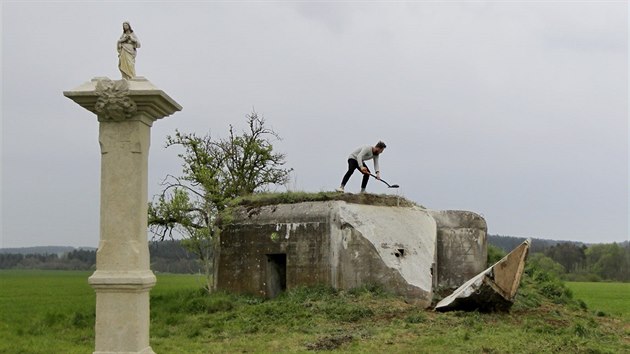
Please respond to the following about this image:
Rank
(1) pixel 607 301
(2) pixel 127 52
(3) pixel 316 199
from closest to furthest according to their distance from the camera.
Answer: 1. (2) pixel 127 52
2. (3) pixel 316 199
3. (1) pixel 607 301

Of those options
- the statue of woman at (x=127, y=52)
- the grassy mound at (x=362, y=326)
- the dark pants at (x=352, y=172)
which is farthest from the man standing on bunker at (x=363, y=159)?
the statue of woman at (x=127, y=52)

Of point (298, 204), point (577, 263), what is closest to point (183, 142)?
point (298, 204)

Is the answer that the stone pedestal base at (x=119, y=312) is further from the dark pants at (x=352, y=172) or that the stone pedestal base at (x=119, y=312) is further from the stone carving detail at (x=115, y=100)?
the dark pants at (x=352, y=172)

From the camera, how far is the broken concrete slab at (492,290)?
41.5ft

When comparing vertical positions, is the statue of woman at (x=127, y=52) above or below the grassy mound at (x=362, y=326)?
above

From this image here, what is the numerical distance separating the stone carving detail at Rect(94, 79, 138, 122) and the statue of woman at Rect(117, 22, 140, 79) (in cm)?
27

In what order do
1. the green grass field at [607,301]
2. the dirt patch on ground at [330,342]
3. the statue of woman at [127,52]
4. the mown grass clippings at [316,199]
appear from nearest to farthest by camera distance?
the statue of woman at [127,52] < the dirt patch on ground at [330,342] < the mown grass clippings at [316,199] < the green grass field at [607,301]

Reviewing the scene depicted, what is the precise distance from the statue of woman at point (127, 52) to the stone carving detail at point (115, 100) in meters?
0.27

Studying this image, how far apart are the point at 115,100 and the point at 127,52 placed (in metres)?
0.67

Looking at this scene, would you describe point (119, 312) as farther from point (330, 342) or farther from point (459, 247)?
point (459, 247)

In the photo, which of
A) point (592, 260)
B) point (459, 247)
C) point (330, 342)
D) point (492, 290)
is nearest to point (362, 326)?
point (330, 342)

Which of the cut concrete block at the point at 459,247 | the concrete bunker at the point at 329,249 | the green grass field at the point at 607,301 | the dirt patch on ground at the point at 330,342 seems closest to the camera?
the dirt patch on ground at the point at 330,342

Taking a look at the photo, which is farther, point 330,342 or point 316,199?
point 316,199

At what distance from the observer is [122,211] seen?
6.68m
